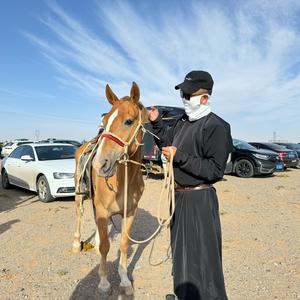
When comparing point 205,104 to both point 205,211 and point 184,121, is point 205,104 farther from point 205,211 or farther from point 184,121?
point 205,211

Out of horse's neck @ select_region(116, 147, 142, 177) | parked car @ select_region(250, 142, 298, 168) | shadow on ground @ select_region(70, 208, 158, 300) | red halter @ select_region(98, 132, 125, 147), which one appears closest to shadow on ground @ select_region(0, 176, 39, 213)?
shadow on ground @ select_region(70, 208, 158, 300)

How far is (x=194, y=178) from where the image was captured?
2.43m

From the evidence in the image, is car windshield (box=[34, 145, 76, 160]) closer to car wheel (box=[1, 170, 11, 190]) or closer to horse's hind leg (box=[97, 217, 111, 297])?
car wheel (box=[1, 170, 11, 190])

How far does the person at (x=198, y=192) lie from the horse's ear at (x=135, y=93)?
74 cm

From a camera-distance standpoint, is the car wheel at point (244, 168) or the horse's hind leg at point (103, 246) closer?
the horse's hind leg at point (103, 246)

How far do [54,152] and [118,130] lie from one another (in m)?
7.57

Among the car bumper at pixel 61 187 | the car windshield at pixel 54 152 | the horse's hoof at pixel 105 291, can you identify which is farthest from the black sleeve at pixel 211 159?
the car windshield at pixel 54 152

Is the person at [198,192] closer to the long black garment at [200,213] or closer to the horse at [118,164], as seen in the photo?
the long black garment at [200,213]

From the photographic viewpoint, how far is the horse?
2.80m

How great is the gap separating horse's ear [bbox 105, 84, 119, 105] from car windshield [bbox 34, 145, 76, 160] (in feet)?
22.5

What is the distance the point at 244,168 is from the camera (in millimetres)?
14445

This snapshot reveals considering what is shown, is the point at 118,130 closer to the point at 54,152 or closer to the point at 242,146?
the point at 54,152

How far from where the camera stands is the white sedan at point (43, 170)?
8.59 m

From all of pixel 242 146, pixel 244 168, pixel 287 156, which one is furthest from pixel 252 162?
pixel 287 156
